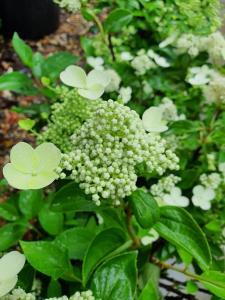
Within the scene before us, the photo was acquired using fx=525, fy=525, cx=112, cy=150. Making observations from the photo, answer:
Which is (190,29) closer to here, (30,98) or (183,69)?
(183,69)

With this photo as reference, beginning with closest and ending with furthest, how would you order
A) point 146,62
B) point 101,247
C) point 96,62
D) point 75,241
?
point 101,247, point 75,241, point 146,62, point 96,62

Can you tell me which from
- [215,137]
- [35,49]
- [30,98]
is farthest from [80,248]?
[35,49]

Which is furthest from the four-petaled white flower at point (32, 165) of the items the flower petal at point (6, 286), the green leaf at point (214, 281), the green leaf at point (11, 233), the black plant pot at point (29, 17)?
the black plant pot at point (29, 17)

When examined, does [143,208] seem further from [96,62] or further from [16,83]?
[96,62]

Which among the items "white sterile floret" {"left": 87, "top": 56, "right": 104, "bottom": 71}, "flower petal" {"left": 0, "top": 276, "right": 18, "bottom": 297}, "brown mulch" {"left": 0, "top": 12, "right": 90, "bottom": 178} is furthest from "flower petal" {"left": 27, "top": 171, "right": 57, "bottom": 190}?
"brown mulch" {"left": 0, "top": 12, "right": 90, "bottom": 178}

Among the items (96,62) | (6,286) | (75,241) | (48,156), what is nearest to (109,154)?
(48,156)

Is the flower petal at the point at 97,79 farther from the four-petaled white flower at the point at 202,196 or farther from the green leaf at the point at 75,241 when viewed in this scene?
the four-petaled white flower at the point at 202,196
